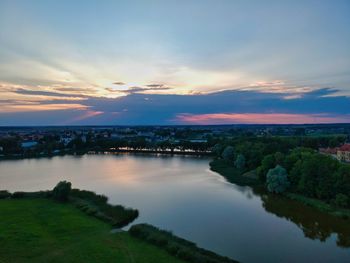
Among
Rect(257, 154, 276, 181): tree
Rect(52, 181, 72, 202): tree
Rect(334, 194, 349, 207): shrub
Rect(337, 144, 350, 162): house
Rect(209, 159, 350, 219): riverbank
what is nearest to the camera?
Rect(209, 159, 350, 219): riverbank

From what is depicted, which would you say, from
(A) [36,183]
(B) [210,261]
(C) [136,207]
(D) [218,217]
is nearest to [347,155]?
(D) [218,217]

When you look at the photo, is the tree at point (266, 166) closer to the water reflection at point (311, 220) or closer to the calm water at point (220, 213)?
the calm water at point (220, 213)

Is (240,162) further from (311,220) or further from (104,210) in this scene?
(104,210)

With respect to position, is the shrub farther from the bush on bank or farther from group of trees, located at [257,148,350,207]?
the bush on bank

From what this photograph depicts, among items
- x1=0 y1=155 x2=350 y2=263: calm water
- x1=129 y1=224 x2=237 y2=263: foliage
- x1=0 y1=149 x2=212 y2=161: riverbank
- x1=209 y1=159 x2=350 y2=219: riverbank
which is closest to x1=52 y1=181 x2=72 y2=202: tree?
x1=0 y1=155 x2=350 y2=263: calm water

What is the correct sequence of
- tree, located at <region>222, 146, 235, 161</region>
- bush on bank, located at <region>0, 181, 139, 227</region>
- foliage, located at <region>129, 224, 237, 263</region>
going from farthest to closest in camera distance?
1. tree, located at <region>222, 146, 235, 161</region>
2. bush on bank, located at <region>0, 181, 139, 227</region>
3. foliage, located at <region>129, 224, 237, 263</region>

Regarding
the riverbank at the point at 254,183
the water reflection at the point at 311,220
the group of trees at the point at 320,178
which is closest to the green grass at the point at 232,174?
the riverbank at the point at 254,183

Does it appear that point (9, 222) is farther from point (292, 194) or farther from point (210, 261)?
point (292, 194)
